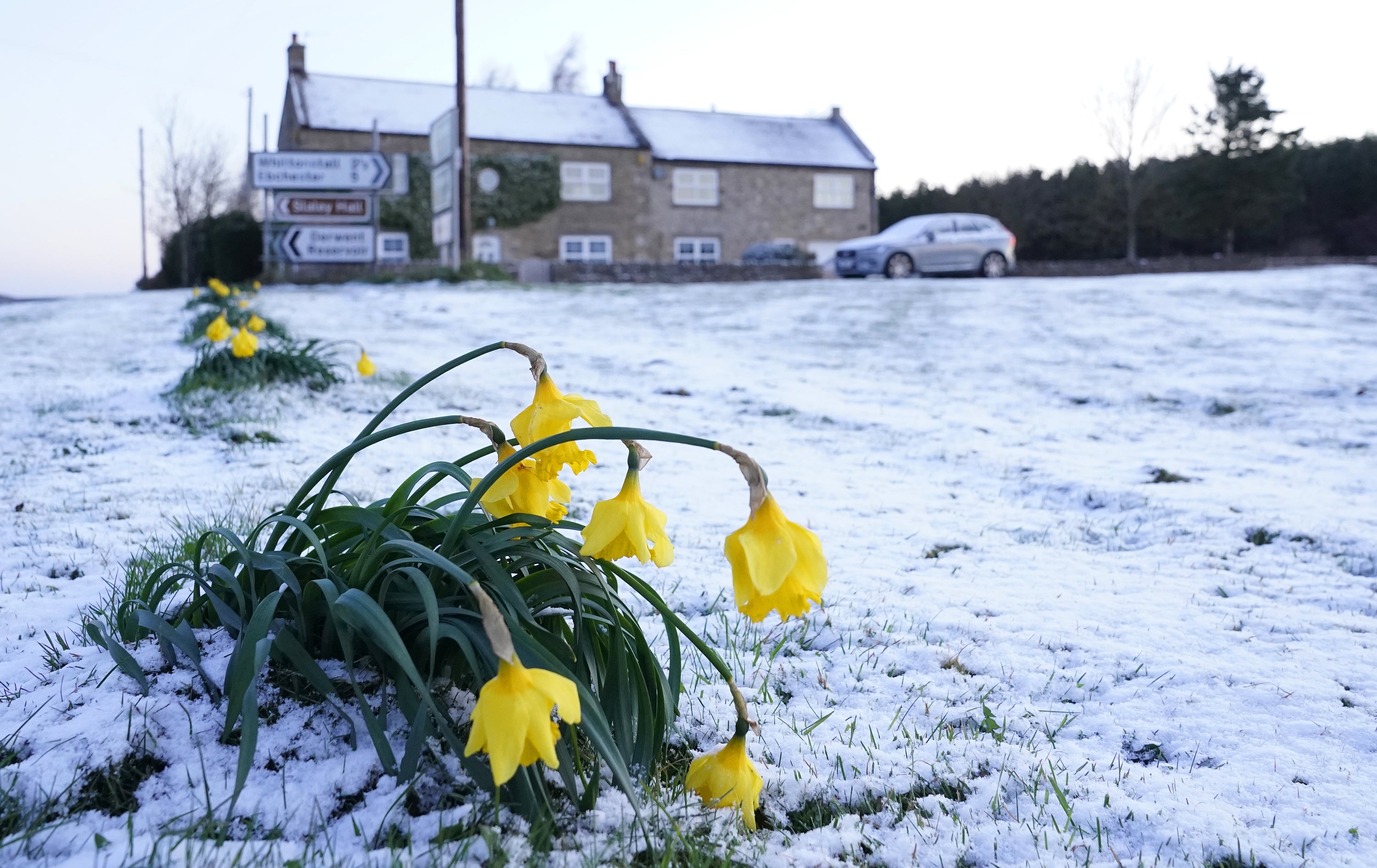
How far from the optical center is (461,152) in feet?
56.6

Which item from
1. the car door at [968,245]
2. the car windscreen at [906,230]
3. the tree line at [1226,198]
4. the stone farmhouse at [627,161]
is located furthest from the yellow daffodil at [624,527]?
the tree line at [1226,198]

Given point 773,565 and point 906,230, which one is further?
point 906,230

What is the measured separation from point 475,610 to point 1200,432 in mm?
5757

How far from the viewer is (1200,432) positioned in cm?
602

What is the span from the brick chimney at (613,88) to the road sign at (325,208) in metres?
15.6

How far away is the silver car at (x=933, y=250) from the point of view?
1812 centimetres

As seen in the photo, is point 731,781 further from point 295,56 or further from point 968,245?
point 295,56

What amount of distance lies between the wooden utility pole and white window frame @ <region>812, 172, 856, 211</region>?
1802 centimetres

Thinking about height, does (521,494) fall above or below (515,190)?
below

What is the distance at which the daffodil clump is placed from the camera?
1290 mm

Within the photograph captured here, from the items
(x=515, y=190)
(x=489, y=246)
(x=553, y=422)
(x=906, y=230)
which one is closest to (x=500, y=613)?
(x=553, y=422)

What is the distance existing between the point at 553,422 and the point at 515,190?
28.6 m

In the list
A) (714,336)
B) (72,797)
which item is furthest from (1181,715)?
(714,336)

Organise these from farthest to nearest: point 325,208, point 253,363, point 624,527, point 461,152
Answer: point 325,208
point 461,152
point 253,363
point 624,527
